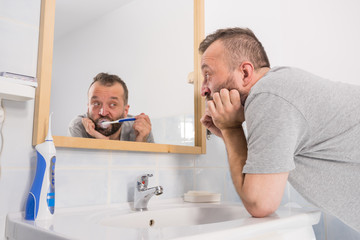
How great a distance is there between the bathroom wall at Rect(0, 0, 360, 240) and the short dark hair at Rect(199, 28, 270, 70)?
0.43 metres

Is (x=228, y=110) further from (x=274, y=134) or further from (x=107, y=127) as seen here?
(x=107, y=127)

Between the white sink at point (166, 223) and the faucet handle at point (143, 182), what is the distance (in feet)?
0.25

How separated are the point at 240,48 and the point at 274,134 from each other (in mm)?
409

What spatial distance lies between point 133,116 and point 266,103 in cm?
53

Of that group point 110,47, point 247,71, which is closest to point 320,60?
point 247,71

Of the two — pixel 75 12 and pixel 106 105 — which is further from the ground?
pixel 75 12

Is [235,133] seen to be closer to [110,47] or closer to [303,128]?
[303,128]

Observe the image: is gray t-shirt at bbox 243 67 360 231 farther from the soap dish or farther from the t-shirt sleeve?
the soap dish

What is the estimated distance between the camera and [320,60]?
4.35ft

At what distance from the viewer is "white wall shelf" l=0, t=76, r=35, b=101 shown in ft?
2.39

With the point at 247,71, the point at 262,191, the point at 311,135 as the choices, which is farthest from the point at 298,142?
the point at 247,71

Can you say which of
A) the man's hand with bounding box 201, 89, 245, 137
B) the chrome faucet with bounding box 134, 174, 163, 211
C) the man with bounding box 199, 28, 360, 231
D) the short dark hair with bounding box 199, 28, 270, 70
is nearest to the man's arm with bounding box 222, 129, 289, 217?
the man with bounding box 199, 28, 360, 231

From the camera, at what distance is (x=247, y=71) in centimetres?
98

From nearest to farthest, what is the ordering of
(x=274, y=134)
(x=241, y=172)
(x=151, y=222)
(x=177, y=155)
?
1. (x=274, y=134)
2. (x=241, y=172)
3. (x=151, y=222)
4. (x=177, y=155)
